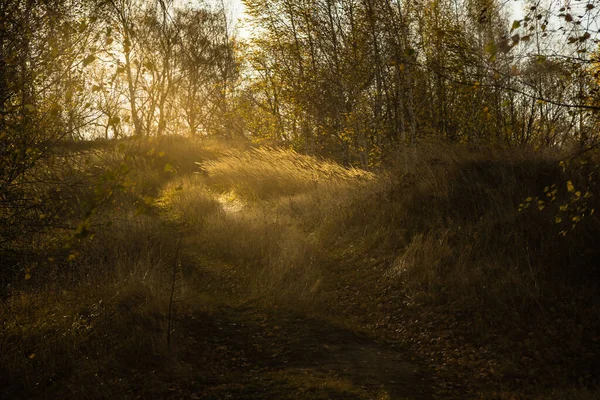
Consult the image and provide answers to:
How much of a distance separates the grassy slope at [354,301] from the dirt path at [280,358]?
22 millimetres

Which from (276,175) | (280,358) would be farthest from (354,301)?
(276,175)

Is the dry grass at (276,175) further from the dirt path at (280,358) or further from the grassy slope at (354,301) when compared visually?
the dirt path at (280,358)

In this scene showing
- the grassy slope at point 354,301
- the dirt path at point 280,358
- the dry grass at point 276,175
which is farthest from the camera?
the dry grass at point 276,175

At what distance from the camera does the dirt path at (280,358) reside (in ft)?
13.2

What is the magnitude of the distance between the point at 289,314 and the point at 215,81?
23.6m

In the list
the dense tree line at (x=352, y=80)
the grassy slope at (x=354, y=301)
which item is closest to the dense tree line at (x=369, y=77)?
the dense tree line at (x=352, y=80)

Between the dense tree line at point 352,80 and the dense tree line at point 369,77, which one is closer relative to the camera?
the dense tree line at point 352,80

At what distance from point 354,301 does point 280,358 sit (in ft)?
6.13

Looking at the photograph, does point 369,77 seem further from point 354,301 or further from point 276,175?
point 354,301

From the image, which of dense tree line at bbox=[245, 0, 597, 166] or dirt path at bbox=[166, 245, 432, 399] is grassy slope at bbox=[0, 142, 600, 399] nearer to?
dirt path at bbox=[166, 245, 432, 399]

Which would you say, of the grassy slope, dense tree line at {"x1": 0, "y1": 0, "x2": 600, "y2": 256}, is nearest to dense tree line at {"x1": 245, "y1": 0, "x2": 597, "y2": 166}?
A: dense tree line at {"x1": 0, "y1": 0, "x2": 600, "y2": 256}

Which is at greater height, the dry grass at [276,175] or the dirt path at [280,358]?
the dry grass at [276,175]

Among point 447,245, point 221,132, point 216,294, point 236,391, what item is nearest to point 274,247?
point 216,294

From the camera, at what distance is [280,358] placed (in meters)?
4.70
